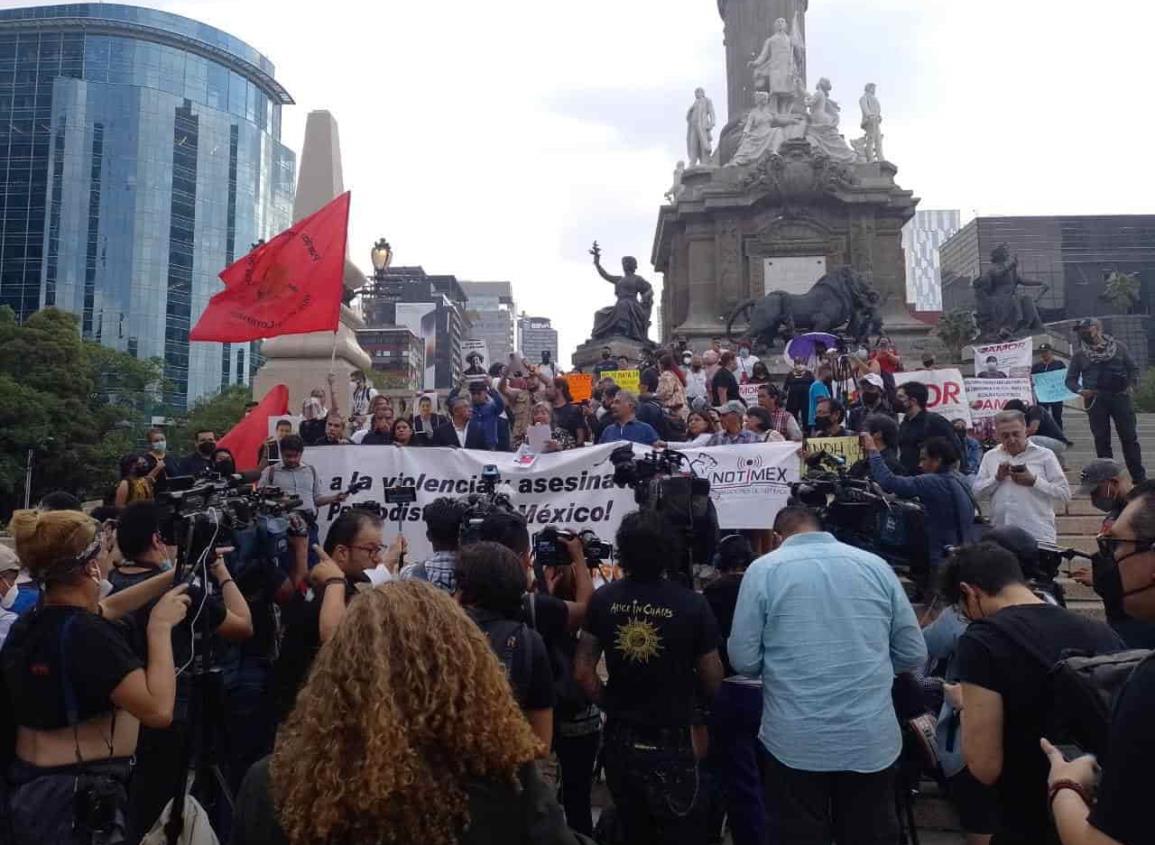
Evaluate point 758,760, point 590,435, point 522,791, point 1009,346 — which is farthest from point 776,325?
point 522,791

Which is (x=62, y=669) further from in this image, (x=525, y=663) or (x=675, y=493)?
(x=675, y=493)

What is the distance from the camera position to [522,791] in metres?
2.21

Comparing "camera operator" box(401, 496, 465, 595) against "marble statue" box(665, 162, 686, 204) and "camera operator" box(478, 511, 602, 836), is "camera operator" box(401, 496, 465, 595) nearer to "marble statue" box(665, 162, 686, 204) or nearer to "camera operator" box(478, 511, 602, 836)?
"camera operator" box(478, 511, 602, 836)

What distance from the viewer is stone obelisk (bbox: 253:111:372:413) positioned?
14062mm

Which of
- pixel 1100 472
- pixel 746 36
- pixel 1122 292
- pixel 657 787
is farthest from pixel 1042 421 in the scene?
pixel 1122 292

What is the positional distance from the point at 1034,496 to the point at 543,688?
550 centimetres

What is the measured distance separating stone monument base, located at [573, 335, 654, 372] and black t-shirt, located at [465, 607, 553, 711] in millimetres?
21386

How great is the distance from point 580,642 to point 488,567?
3.11 feet

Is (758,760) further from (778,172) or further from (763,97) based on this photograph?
(763,97)

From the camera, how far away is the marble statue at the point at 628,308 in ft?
86.9

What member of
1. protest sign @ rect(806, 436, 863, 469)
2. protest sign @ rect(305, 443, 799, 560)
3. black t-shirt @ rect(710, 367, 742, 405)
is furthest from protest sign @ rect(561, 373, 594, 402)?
protest sign @ rect(305, 443, 799, 560)

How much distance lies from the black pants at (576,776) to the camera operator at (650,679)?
26 cm

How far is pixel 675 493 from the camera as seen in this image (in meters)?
6.11

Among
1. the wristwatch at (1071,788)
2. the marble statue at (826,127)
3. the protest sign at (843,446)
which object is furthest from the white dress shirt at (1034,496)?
the marble statue at (826,127)
